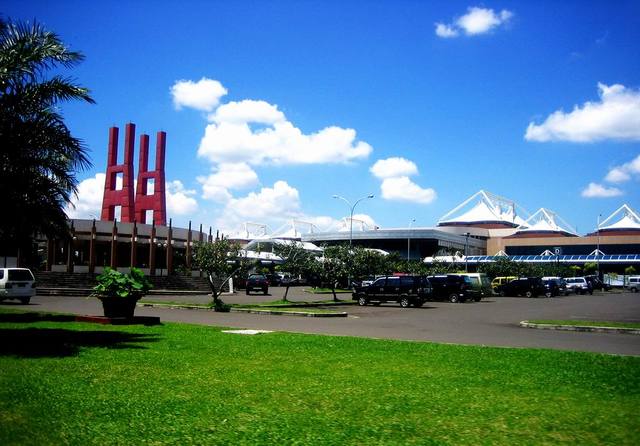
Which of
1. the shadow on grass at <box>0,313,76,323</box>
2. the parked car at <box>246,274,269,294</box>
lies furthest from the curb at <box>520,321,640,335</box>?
the parked car at <box>246,274,269,294</box>

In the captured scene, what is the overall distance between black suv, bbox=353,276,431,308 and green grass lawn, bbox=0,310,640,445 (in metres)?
20.2

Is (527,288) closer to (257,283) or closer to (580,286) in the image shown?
(580,286)

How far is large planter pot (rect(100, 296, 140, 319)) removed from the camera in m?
17.7

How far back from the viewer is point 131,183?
69.1 m

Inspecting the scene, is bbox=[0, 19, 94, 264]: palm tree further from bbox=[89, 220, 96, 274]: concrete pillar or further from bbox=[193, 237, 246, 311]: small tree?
bbox=[89, 220, 96, 274]: concrete pillar

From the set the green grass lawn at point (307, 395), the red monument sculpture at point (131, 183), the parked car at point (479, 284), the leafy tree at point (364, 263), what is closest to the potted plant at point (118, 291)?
the green grass lawn at point (307, 395)

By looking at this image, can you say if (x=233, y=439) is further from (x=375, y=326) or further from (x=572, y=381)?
(x=375, y=326)

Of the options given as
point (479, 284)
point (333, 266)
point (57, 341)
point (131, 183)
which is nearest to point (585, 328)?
point (57, 341)

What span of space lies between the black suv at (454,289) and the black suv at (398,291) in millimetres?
7318

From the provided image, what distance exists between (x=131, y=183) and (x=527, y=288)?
45.4 m

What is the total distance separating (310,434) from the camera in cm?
573

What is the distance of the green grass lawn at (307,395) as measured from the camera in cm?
574

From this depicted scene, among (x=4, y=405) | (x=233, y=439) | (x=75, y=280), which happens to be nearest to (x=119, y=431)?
(x=233, y=439)

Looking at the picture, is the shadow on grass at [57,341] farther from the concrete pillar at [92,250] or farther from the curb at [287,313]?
the concrete pillar at [92,250]
